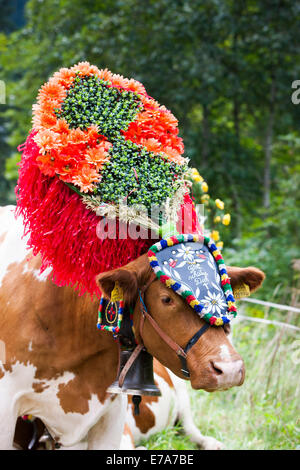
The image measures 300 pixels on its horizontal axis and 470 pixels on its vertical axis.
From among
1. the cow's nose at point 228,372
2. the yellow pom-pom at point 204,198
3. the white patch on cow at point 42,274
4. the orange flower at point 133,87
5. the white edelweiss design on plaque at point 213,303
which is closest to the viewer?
the cow's nose at point 228,372

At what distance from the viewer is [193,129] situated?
12.0 metres

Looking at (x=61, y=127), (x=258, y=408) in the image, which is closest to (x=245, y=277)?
(x=61, y=127)

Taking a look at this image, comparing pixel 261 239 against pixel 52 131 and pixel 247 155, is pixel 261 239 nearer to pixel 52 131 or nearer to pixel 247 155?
pixel 247 155

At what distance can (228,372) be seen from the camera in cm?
202

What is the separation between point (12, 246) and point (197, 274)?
1216 mm

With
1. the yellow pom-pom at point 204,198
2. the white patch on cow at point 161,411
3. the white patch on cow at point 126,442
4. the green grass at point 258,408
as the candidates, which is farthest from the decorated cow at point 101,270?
the yellow pom-pom at point 204,198

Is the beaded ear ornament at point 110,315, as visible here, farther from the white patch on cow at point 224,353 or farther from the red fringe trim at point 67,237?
the white patch on cow at point 224,353

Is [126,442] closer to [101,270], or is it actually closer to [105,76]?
[101,270]

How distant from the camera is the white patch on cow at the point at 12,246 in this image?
281 centimetres

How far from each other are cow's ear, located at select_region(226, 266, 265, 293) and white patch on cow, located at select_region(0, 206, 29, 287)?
1.13 meters

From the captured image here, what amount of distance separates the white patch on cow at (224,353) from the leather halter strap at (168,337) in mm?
104

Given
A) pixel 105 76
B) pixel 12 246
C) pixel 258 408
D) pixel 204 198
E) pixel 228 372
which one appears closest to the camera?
pixel 228 372

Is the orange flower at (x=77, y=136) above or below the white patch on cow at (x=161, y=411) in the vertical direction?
above

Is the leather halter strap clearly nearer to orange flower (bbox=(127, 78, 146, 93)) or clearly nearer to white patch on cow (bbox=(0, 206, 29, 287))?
white patch on cow (bbox=(0, 206, 29, 287))
